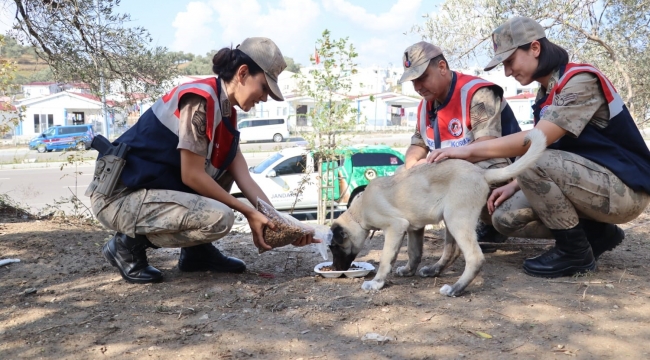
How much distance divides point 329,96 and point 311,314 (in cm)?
602

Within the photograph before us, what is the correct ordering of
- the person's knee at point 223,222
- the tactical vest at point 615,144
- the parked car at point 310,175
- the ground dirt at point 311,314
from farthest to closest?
the parked car at point 310,175 → the person's knee at point 223,222 → the tactical vest at point 615,144 → the ground dirt at point 311,314

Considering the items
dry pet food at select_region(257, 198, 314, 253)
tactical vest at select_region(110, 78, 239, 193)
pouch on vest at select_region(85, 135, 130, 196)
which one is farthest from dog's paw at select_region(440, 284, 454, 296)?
pouch on vest at select_region(85, 135, 130, 196)

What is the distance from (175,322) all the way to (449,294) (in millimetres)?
1757

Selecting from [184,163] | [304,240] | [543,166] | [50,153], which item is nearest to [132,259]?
Result: [184,163]

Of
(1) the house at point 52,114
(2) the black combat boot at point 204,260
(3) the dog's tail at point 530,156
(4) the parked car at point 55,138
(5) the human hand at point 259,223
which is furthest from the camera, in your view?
(1) the house at point 52,114

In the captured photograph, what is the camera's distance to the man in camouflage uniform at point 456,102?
4.17 meters

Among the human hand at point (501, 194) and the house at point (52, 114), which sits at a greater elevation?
the house at point (52, 114)

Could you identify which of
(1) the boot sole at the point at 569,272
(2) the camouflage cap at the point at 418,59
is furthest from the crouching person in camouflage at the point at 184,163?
(1) the boot sole at the point at 569,272

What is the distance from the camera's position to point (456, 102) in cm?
427

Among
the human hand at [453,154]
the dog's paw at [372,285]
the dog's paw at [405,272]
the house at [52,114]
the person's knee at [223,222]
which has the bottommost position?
the dog's paw at [405,272]

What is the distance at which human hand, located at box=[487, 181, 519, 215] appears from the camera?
430 cm

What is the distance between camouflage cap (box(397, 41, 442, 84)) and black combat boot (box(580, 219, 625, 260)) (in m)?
1.69

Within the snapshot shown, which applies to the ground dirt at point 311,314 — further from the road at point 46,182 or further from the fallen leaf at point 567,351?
the road at point 46,182

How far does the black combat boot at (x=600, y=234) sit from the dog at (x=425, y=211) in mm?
992
